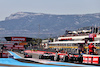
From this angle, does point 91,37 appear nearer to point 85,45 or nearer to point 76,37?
point 85,45

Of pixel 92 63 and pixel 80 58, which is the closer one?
pixel 92 63

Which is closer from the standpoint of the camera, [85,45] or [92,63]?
[92,63]

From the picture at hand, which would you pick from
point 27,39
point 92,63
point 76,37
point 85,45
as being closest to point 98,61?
point 92,63

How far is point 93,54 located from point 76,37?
9583cm

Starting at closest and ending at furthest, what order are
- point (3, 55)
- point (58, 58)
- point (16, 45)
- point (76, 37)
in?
point (58, 58) < point (3, 55) < point (16, 45) < point (76, 37)

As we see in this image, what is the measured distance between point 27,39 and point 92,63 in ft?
81.2

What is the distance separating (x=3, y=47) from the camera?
70.1 m

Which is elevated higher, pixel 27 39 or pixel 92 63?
pixel 27 39

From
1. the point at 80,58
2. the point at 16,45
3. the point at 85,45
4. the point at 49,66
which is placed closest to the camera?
the point at 49,66

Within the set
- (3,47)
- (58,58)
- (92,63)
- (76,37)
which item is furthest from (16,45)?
(76,37)

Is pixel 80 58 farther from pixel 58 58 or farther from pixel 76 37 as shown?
pixel 76 37

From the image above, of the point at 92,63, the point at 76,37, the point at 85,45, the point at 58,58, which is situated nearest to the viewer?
the point at 92,63

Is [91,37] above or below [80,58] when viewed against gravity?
above

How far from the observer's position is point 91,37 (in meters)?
94.9
